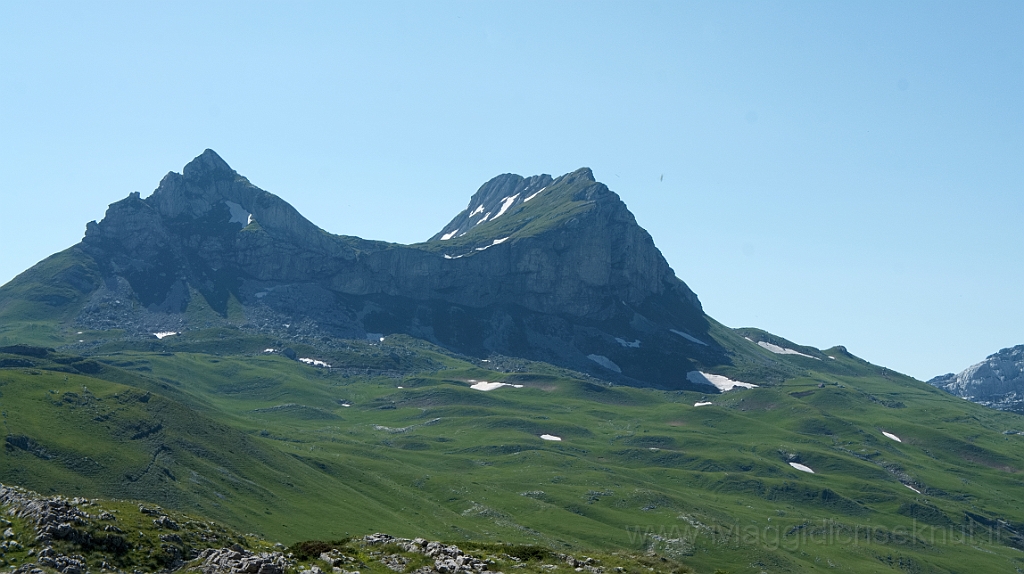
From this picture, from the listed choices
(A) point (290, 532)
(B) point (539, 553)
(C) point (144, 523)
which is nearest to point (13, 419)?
(A) point (290, 532)

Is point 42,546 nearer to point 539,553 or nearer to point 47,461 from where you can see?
point 539,553

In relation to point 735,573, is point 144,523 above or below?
above

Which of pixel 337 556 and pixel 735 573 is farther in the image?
pixel 735 573

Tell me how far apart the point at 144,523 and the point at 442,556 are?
19576 millimetres

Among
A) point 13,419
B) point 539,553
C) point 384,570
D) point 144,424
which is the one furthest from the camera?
point 144,424

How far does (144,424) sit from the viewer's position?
197 metres

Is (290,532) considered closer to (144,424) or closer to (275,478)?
(275,478)

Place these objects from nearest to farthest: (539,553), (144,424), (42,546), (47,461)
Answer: (42,546) < (539,553) < (47,461) < (144,424)

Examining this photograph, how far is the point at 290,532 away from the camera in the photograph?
16438 centimetres

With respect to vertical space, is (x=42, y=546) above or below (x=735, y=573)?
above

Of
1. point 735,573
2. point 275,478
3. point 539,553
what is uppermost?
point 539,553

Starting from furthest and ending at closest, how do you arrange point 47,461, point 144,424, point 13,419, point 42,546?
1. point 144,424
2. point 13,419
3. point 47,461
4. point 42,546

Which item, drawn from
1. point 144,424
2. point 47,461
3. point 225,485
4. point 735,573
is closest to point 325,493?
point 225,485

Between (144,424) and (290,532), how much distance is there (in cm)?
5087
